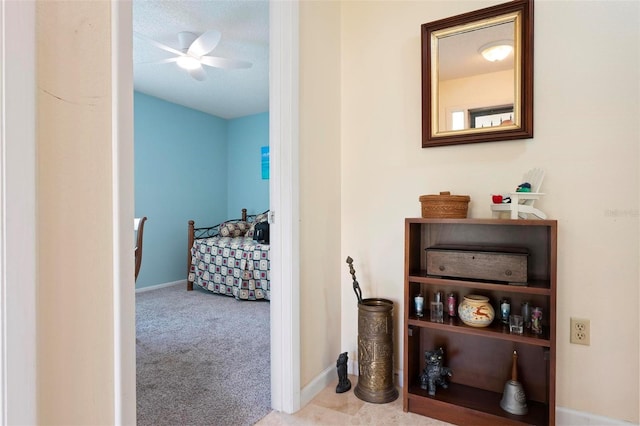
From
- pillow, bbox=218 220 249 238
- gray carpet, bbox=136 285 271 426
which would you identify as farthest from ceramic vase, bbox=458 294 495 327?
pillow, bbox=218 220 249 238

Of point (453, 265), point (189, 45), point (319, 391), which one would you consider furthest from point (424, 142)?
point (189, 45)

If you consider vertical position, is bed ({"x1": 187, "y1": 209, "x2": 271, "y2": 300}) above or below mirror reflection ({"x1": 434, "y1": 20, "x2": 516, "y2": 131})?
below

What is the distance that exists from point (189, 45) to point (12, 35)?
2474 mm

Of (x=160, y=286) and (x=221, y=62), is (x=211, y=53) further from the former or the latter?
(x=160, y=286)

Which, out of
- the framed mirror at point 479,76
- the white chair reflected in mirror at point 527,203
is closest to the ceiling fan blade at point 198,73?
the framed mirror at point 479,76

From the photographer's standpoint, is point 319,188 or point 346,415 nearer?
point 346,415

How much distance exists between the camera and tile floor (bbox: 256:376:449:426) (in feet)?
5.20

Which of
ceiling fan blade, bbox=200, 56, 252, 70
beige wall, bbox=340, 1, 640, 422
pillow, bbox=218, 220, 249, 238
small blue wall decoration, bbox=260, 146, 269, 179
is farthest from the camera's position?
small blue wall decoration, bbox=260, 146, 269, 179

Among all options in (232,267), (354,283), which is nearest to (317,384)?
(354,283)

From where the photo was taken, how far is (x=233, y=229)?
4664mm

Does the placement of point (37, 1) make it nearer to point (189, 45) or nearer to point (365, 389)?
point (365, 389)

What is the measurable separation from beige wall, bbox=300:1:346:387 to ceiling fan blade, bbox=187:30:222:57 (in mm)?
1010

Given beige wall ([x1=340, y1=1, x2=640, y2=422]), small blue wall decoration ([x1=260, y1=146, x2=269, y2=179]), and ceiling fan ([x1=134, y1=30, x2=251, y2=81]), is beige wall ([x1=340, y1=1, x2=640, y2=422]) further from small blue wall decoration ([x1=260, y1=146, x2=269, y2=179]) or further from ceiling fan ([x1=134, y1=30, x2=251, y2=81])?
small blue wall decoration ([x1=260, y1=146, x2=269, y2=179])

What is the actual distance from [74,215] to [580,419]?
1.99 meters
